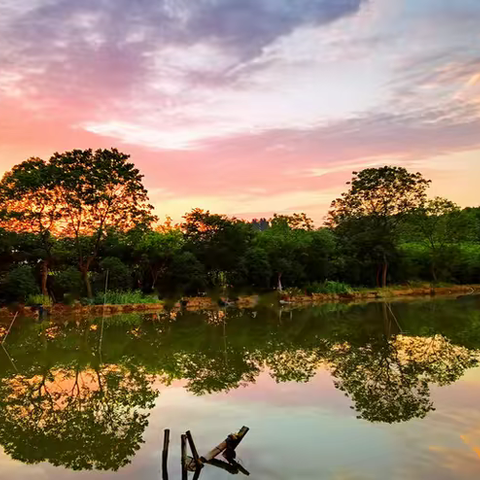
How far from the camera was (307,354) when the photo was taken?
15.7 meters

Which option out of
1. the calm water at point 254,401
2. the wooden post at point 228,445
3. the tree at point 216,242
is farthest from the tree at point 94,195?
the wooden post at point 228,445

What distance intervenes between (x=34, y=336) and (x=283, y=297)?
19.8 m

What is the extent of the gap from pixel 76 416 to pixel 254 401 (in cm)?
A: 376

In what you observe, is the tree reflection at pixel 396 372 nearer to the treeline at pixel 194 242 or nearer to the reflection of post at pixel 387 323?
the reflection of post at pixel 387 323

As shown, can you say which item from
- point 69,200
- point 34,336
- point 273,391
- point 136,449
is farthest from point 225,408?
point 69,200

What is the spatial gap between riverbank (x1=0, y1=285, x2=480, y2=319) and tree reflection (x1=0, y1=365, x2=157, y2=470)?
1444 cm

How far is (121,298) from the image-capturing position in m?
30.1

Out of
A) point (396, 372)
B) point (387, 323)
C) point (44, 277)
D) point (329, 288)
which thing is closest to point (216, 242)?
point (329, 288)

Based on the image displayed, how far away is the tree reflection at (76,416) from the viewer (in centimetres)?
802

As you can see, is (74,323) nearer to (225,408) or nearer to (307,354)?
(307,354)

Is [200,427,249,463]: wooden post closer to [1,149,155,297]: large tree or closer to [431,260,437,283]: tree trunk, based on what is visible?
[1,149,155,297]: large tree

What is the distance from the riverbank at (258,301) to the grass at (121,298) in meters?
0.52

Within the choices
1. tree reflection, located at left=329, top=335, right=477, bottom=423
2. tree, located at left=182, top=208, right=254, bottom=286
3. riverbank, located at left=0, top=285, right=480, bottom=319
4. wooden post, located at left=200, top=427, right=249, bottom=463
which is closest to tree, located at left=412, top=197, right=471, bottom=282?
riverbank, located at left=0, top=285, right=480, bottom=319

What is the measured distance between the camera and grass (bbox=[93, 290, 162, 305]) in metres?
29.6
